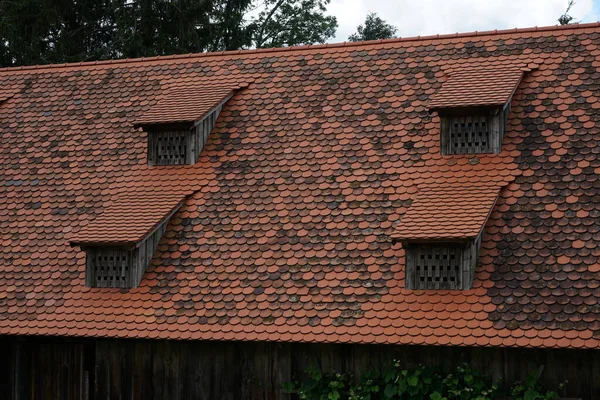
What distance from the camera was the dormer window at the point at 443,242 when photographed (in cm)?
1239

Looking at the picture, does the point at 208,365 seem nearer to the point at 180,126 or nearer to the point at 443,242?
the point at 443,242

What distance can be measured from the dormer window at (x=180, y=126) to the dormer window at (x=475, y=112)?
356 centimetres

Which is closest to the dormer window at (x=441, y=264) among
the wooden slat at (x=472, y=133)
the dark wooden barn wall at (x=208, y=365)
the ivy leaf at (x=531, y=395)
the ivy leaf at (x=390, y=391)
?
the dark wooden barn wall at (x=208, y=365)

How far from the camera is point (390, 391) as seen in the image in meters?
12.2

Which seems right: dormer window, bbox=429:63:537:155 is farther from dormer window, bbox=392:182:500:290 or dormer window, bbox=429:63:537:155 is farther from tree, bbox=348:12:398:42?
tree, bbox=348:12:398:42

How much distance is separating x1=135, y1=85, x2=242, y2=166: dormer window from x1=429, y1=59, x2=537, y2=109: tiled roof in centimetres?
351

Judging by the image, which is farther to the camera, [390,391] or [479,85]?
[479,85]

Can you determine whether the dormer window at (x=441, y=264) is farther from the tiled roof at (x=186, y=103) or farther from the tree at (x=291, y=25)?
the tree at (x=291, y=25)

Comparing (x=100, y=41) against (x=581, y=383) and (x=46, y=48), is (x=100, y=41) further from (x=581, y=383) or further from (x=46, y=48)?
(x=581, y=383)

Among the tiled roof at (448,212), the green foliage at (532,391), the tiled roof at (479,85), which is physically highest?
the tiled roof at (479,85)

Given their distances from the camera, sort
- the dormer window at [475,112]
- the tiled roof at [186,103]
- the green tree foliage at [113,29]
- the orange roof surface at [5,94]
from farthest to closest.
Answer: the green tree foliage at [113,29] → the orange roof surface at [5,94] → the tiled roof at [186,103] → the dormer window at [475,112]

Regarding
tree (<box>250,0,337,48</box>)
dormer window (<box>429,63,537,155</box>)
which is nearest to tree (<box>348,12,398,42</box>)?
tree (<box>250,0,337,48</box>)

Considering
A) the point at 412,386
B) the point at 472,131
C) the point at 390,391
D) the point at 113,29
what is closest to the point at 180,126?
the point at 472,131

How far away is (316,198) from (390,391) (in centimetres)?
321
